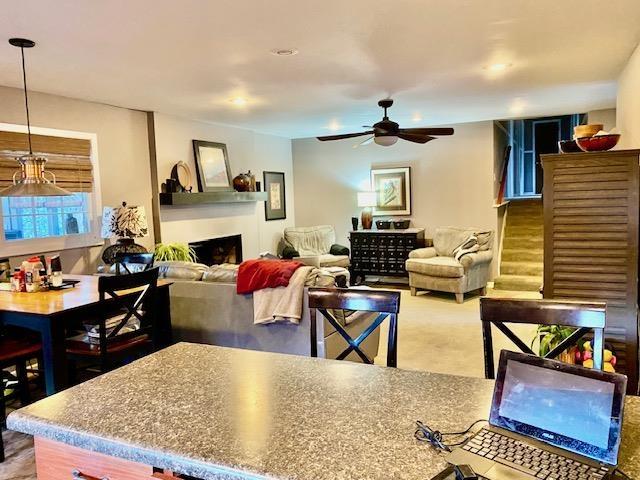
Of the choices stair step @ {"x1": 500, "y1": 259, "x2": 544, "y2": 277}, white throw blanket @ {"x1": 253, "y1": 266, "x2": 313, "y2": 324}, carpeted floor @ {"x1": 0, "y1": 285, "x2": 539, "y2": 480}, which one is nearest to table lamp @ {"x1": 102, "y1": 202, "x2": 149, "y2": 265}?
white throw blanket @ {"x1": 253, "y1": 266, "x2": 313, "y2": 324}

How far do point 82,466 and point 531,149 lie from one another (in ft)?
36.4

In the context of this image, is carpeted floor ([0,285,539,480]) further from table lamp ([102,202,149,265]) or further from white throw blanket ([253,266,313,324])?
table lamp ([102,202,149,265])

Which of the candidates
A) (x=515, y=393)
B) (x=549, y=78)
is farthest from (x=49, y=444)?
(x=549, y=78)

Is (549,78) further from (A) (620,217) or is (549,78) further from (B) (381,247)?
(B) (381,247)

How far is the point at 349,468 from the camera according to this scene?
101cm

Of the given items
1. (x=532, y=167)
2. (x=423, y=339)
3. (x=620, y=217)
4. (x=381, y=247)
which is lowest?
(x=423, y=339)

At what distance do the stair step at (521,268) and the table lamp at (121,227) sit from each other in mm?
5318

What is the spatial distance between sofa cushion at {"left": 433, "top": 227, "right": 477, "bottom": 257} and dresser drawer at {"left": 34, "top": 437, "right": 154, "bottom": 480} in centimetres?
657

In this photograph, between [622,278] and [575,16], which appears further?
[622,278]

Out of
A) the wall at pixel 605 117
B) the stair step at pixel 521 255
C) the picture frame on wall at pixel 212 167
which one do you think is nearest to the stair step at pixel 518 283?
the stair step at pixel 521 255

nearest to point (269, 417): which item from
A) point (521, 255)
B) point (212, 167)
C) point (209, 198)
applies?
point (209, 198)

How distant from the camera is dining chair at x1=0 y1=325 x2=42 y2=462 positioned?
9.93ft

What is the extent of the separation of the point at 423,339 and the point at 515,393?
13.3ft

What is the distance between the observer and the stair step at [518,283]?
7.19 metres
